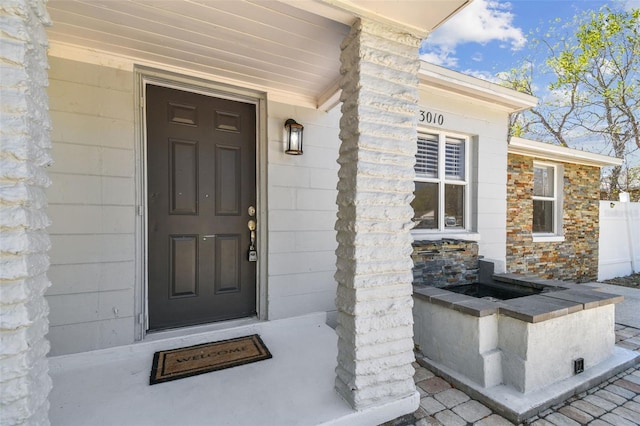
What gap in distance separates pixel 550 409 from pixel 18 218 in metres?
3.07

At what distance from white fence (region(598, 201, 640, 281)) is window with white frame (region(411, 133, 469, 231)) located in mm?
4061

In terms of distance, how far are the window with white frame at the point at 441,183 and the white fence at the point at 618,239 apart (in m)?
4.06

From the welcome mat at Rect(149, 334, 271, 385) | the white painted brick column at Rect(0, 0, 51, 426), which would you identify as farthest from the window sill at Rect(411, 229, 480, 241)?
the white painted brick column at Rect(0, 0, 51, 426)

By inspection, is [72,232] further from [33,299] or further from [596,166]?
[596,166]

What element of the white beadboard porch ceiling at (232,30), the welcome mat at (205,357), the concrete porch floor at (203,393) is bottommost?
the concrete porch floor at (203,393)

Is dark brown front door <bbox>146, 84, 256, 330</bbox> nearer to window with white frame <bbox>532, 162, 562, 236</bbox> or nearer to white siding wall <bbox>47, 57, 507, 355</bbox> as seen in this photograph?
white siding wall <bbox>47, 57, 507, 355</bbox>

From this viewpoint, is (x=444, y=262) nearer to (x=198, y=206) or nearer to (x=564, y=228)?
(x=198, y=206)

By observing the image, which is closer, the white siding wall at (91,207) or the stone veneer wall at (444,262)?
the white siding wall at (91,207)

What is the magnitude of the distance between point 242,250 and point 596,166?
7.11m

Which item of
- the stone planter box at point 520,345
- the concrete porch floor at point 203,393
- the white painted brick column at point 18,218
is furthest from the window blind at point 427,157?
the white painted brick column at point 18,218

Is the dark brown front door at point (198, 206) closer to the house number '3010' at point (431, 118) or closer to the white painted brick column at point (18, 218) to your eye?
the white painted brick column at point (18, 218)

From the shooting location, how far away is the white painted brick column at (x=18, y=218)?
1.09 metres

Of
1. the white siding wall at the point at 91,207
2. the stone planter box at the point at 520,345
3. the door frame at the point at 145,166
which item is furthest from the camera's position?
the door frame at the point at 145,166

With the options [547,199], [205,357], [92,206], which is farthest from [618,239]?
[92,206]
